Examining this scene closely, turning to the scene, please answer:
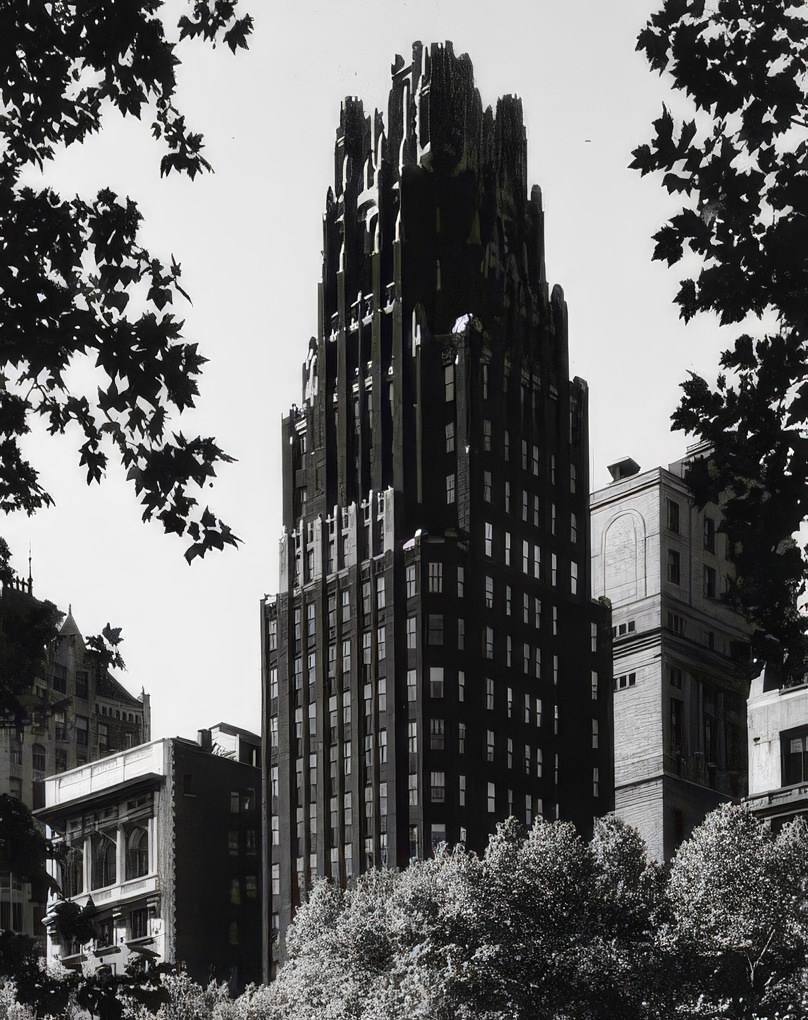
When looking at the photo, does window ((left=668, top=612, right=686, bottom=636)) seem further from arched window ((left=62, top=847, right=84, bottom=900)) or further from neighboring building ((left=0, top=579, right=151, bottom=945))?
neighboring building ((left=0, top=579, right=151, bottom=945))

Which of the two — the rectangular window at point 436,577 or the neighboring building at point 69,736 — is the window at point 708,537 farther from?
the neighboring building at point 69,736

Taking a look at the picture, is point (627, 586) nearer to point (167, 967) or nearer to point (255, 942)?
point (255, 942)

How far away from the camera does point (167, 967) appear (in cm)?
1841

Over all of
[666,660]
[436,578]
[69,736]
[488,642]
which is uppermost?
[436,578]

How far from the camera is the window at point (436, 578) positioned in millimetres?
133750

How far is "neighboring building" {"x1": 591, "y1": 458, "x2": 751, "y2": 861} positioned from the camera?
141125 millimetres

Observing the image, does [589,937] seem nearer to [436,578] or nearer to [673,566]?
[436,578]

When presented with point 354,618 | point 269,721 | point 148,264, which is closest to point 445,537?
point 354,618

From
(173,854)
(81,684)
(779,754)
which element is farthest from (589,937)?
(81,684)

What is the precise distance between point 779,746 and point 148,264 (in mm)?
73358

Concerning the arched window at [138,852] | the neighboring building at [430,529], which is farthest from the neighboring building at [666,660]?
the arched window at [138,852]

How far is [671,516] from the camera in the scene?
484 ft

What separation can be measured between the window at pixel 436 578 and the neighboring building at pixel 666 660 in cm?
1897

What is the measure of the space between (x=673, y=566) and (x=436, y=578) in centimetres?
2139
